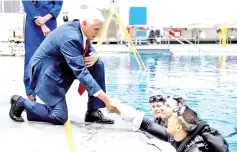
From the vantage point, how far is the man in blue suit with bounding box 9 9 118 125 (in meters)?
3.13

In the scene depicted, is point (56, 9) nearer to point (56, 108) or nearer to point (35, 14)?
point (35, 14)

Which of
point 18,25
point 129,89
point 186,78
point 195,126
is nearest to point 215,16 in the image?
point 18,25

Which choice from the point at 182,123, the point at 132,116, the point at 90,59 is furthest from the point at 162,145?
the point at 90,59

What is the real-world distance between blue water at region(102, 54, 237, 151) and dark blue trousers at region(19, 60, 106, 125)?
1235mm

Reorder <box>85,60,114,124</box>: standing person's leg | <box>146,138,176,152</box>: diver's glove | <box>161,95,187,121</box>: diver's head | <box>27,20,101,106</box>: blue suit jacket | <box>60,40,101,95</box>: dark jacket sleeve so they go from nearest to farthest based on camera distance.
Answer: <box>146,138,176,152</box>: diver's glove, <box>161,95,187,121</box>: diver's head, <box>60,40,101,95</box>: dark jacket sleeve, <box>27,20,101,106</box>: blue suit jacket, <box>85,60,114,124</box>: standing person's leg

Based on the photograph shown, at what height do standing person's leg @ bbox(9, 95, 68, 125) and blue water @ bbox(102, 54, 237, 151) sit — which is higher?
standing person's leg @ bbox(9, 95, 68, 125)

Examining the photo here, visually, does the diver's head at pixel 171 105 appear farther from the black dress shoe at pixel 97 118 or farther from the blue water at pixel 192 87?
the blue water at pixel 192 87

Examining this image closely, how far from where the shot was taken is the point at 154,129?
3.34 meters

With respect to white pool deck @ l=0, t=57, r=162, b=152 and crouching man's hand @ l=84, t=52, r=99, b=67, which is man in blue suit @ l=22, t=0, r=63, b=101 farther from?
crouching man's hand @ l=84, t=52, r=99, b=67

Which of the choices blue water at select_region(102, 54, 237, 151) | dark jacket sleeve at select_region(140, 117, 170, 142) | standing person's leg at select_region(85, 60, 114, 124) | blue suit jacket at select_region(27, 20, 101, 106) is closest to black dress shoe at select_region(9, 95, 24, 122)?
blue suit jacket at select_region(27, 20, 101, 106)

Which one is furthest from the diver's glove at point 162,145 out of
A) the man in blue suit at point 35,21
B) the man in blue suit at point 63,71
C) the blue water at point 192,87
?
the man in blue suit at point 35,21

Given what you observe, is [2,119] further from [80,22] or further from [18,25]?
[18,25]

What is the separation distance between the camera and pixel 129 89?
6562mm

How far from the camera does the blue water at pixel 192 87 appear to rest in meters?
4.80
